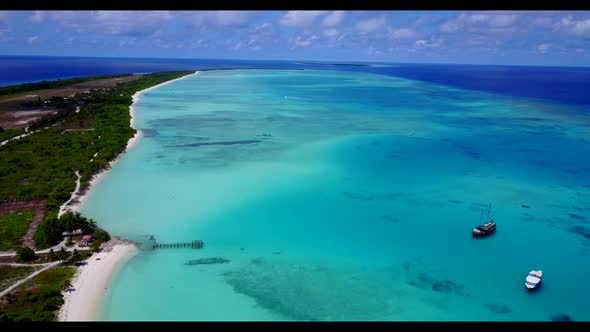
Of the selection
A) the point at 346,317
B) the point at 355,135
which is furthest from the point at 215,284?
the point at 355,135

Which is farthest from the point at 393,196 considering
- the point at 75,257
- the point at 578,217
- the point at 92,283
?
the point at 75,257

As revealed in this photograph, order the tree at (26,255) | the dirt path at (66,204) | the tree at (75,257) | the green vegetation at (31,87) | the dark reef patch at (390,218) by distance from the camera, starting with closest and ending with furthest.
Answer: the tree at (26,255)
the tree at (75,257)
the dirt path at (66,204)
the dark reef patch at (390,218)
the green vegetation at (31,87)

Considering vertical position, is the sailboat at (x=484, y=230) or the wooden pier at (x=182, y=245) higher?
the sailboat at (x=484, y=230)

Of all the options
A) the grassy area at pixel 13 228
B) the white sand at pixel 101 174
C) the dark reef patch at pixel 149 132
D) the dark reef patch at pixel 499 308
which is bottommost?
Answer: the dark reef patch at pixel 499 308

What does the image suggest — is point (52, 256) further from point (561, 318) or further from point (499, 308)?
point (561, 318)

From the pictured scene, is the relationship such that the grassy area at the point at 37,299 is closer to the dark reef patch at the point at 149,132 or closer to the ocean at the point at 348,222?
the ocean at the point at 348,222

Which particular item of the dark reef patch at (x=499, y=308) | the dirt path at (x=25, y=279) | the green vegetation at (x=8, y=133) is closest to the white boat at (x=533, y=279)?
the dark reef patch at (x=499, y=308)
